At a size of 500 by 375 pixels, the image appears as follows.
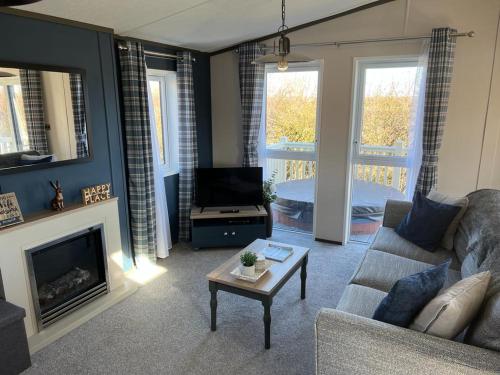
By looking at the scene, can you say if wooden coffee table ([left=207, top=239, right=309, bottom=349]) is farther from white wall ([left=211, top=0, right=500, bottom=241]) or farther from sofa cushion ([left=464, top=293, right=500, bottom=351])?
white wall ([left=211, top=0, right=500, bottom=241])

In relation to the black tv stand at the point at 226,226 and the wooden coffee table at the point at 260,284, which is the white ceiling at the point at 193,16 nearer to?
the black tv stand at the point at 226,226

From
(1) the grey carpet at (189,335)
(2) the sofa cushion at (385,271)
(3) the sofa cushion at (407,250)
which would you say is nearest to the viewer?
(1) the grey carpet at (189,335)

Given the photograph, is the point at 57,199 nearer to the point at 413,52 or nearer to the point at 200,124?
the point at 200,124

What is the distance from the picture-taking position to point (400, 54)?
362cm

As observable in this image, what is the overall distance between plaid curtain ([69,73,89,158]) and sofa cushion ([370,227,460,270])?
2.54 meters

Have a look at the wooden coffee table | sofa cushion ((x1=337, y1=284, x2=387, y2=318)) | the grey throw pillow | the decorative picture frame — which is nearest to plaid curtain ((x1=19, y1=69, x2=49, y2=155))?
the decorative picture frame

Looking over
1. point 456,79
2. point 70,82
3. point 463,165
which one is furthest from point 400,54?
point 70,82

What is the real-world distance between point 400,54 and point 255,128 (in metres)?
1.72

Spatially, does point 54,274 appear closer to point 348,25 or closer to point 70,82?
point 70,82

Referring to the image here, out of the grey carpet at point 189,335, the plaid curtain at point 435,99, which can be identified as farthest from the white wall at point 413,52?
the grey carpet at point 189,335

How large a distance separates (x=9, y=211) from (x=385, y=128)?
348 cm

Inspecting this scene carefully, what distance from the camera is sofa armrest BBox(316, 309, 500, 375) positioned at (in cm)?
147

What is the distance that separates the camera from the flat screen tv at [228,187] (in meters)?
4.20

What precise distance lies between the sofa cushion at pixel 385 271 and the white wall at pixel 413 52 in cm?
137
